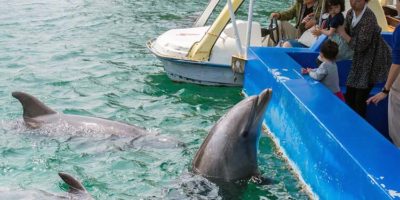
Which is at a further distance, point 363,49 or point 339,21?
point 339,21

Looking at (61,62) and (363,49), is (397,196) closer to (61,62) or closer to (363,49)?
(363,49)

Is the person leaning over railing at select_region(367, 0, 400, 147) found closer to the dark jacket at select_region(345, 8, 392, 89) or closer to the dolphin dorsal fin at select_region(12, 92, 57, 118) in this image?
the dark jacket at select_region(345, 8, 392, 89)

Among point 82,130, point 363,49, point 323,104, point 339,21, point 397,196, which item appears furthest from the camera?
point 82,130

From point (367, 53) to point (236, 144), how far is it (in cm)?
211

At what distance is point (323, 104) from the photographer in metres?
6.39

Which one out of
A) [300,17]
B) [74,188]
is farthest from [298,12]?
[74,188]

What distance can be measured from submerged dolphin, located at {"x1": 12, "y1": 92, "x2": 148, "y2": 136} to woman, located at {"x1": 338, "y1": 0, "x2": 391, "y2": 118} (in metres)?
2.88

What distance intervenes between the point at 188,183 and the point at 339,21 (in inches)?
116

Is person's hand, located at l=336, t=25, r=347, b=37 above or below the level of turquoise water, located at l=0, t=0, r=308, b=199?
above

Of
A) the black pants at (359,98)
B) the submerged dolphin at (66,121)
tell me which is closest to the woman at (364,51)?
the black pants at (359,98)

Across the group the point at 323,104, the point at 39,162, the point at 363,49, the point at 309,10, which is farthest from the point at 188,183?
the point at 309,10

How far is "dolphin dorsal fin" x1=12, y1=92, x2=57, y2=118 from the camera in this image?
25.7ft

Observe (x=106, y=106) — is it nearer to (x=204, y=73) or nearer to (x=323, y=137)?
(x=204, y=73)

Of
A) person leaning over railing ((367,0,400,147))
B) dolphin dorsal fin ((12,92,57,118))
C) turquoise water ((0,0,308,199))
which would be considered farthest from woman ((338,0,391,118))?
dolphin dorsal fin ((12,92,57,118))
